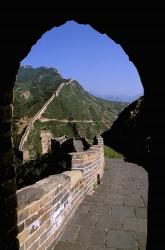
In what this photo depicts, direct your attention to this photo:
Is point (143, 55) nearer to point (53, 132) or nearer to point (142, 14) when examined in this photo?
point (142, 14)

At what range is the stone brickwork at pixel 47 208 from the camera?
345 cm

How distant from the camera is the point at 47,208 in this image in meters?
4.09

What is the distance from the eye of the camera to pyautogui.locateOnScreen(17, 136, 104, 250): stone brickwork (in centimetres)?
345

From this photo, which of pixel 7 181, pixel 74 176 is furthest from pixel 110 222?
pixel 7 181

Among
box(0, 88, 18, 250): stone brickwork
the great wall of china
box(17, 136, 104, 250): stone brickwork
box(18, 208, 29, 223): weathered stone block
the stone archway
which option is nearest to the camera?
the stone archway

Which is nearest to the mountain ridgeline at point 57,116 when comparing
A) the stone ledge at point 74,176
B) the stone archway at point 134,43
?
the stone ledge at point 74,176

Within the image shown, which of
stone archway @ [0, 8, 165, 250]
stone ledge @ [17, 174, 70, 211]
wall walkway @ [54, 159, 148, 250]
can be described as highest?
stone archway @ [0, 8, 165, 250]

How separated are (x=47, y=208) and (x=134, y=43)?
2554mm

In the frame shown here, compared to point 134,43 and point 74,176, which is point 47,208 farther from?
point 134,43

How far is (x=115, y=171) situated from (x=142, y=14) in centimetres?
934

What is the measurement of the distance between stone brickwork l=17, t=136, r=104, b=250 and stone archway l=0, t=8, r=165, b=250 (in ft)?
2.01

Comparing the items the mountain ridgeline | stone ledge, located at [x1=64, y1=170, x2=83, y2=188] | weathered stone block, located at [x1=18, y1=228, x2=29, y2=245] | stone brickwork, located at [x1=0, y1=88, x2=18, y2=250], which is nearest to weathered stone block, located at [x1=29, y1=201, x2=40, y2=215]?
weathered stone block, located at [x1=18, y1=228, x2=29, y2=245]

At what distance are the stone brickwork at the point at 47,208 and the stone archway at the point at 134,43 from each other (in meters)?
0.61

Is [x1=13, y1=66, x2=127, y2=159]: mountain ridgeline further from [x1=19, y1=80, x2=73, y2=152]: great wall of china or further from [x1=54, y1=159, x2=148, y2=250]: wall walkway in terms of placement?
[x1=54, y1=159, x2=148, y2=250]: wall walkway
